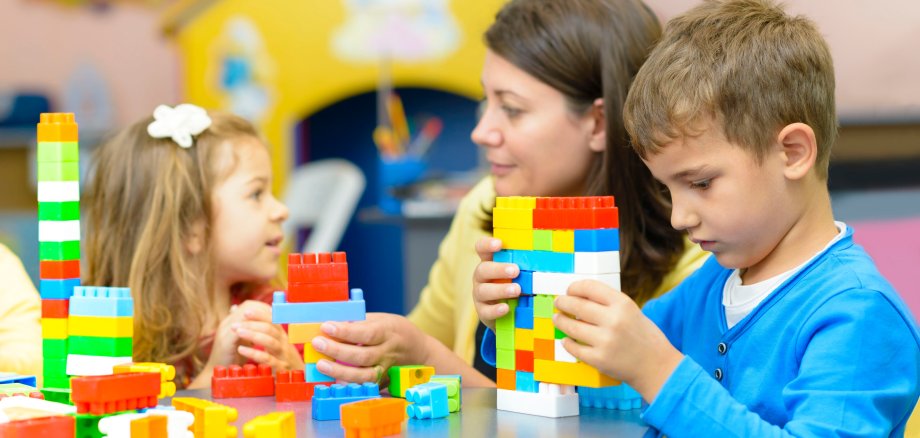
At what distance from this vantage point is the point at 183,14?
5.68 m

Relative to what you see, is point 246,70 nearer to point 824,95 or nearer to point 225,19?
point 225,19

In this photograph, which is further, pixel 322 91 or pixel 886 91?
pixel 322 91

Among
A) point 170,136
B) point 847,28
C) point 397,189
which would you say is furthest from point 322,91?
point 170,136

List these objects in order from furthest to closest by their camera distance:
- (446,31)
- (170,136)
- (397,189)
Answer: (446,31)
(397,189)
(170,136)

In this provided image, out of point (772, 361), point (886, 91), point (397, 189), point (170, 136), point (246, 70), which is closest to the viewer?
point (772, 361)

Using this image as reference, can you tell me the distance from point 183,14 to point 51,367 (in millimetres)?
4827

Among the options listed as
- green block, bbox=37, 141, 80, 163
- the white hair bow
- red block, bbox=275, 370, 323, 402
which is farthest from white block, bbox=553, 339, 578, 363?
the white hair bow

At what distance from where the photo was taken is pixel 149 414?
96 centimetres

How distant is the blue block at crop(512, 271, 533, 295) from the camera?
112 cm

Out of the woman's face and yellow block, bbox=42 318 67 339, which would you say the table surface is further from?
the woman's face

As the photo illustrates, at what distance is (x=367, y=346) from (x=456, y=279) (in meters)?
0.71

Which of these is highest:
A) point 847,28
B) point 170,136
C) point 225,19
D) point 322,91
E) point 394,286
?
point 225,19

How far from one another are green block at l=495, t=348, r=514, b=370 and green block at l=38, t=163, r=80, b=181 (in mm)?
489

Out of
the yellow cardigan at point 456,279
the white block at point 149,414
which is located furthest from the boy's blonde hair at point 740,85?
the yellow cardigan at point 456,279
